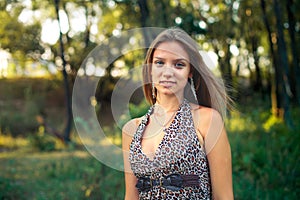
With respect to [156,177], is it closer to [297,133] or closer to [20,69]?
[297,133]

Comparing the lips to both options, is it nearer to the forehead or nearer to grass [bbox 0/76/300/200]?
the forehead

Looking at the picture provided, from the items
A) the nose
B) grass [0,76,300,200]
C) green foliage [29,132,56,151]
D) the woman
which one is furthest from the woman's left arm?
green foliage [29,132,56,151]

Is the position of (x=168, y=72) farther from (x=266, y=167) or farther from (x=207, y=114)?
(x=266, y=167)

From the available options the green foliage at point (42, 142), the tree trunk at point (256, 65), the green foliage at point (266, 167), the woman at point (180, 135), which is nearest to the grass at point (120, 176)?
the green foliage at point (266, 167)

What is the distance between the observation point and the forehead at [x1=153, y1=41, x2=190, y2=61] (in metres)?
2.10

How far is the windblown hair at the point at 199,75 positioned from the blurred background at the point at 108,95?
1.32 ft

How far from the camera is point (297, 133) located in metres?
7.68

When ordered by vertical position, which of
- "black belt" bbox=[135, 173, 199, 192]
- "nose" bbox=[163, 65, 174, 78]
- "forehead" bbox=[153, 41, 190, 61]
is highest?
"forehead" bbox=[153, 41, 190, 61]

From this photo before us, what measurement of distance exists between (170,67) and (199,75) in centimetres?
15

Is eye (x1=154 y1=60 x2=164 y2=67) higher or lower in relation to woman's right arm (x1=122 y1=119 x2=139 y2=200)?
higher

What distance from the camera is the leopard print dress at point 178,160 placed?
6.73 feet

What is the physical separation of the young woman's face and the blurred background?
1.74ft

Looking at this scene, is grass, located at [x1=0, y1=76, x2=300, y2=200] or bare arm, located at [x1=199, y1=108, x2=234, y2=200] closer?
bare arm, located at [x1=199, y1=108, x2=234, y2=200]

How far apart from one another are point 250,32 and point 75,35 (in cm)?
754
